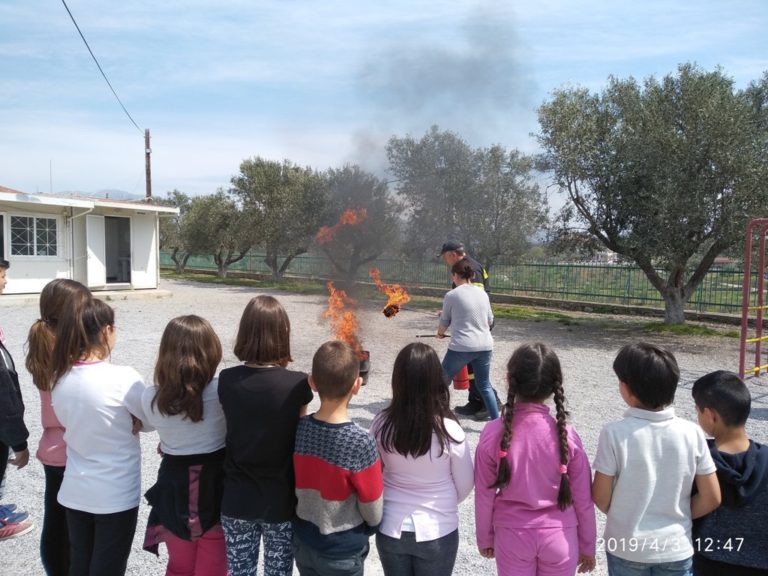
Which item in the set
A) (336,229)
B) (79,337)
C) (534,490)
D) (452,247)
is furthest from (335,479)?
(336,229)

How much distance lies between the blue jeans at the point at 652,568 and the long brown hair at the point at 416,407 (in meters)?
0.82

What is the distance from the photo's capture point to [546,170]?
13.2 metres

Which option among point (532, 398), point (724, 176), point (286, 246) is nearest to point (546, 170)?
point (724, 176)

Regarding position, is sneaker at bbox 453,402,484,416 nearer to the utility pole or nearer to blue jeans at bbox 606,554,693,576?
blue jeans at bbox 606,554,693,576

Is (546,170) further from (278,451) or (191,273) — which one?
(191,273)

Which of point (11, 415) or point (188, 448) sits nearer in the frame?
point (188, 448)

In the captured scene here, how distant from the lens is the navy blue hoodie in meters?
2.10

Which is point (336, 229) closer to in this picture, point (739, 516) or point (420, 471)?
point (420, 471)

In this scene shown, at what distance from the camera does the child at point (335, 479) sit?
211 cm

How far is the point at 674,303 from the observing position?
12656 millimetres

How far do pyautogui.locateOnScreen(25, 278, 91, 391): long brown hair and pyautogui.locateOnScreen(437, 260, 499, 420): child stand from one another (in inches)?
123

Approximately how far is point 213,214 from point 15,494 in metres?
28.0

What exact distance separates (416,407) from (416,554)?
1.85ft

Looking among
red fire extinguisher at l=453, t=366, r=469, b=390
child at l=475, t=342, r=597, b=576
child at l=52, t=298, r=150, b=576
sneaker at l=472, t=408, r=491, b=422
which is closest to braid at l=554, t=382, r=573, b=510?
child at l=475, t=342, r=597, b=576
